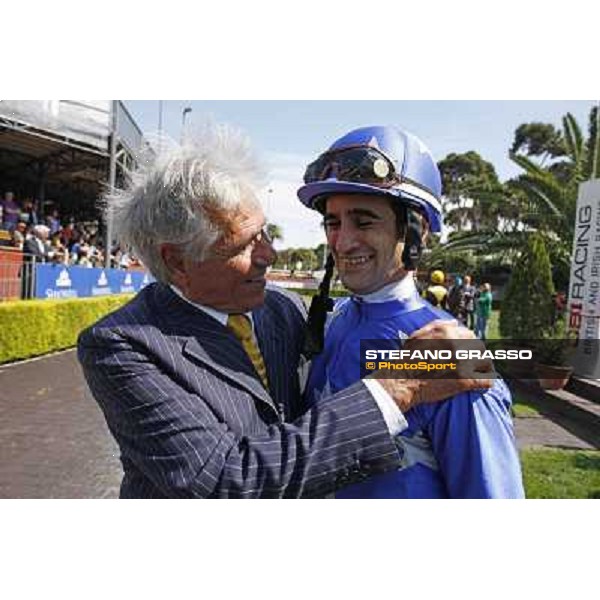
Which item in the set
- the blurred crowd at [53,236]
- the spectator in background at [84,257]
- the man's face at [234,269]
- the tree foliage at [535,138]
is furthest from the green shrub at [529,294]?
the spectator in background at [84,257]

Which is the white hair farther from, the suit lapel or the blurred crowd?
the blurred crowd

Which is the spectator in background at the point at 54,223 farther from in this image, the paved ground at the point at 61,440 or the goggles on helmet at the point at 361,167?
the goggles on helmet at the point at 361,167

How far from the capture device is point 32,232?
7.90 meters

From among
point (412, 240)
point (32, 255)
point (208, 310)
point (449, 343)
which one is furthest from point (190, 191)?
point (32, 255)

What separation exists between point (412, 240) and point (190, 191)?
0.50 m

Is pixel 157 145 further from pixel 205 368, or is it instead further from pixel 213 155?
pixel 205 368

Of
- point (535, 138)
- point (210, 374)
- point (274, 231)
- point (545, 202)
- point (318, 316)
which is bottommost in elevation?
point (210, 374)

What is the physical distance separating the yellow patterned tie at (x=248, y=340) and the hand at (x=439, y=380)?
0.97 feet

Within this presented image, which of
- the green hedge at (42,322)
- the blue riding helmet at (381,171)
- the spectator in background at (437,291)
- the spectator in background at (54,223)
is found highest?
the spectator in background at (54,223)

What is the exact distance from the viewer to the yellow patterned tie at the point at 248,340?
4.76ft

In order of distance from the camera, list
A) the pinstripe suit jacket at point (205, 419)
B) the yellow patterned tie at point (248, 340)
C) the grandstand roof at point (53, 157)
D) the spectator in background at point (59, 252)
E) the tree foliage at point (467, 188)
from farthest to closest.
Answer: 1. the spectator in background at point (59, 252)
2. the grandstand roof at point (53, 157)
3. the tree foliage at point (467, 188)
4. the yellow patterned tie at point (248, 340)
5. the pinstripe suit jacket at point (205, 419)

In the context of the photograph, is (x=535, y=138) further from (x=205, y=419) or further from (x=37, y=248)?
(x=37, y=248)

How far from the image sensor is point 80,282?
309 inches

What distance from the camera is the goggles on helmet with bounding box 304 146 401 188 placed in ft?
4.34
